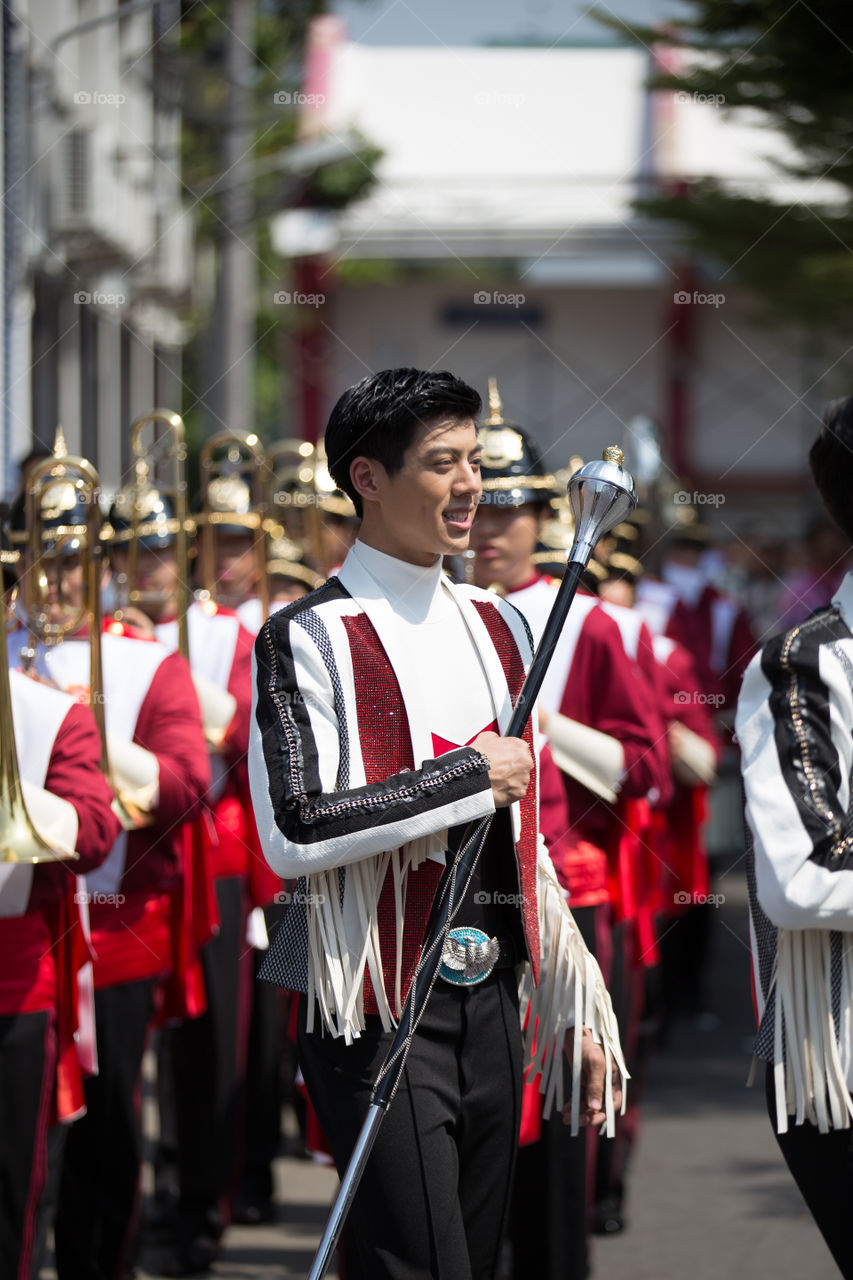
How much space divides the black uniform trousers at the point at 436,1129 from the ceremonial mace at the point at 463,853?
0.06 meters

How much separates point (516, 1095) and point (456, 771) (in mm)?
559

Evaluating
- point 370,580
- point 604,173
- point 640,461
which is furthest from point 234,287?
point 604,173

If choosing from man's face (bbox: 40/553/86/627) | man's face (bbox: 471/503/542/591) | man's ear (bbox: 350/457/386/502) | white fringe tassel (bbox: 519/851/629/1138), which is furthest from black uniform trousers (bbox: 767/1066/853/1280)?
man's face (bbox: 40/553/86/627)

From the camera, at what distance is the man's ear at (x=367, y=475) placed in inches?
117

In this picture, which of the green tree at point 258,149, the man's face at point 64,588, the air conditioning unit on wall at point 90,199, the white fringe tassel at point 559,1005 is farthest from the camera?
the green tree at point 258,149

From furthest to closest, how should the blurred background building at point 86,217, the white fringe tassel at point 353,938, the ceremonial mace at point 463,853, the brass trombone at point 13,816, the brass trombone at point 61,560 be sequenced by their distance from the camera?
the blurred background building at point 86,217 < the brass trombone at point 61,560 < the brass trombone at point 13,816 < the white fringe tassel at point 353,938 < the ceremonial mace at point 463,853

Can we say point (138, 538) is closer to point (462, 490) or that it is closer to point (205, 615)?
point (205, 615)

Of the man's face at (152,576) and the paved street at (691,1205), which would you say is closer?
the paved street at (691,1205)

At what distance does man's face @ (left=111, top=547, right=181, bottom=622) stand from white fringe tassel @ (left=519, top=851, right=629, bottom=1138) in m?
2.62

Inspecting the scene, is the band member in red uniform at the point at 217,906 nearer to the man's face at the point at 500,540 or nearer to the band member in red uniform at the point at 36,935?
the man's face at the point at 500,540

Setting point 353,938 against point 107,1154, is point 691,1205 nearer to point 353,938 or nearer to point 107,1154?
point 107,1154

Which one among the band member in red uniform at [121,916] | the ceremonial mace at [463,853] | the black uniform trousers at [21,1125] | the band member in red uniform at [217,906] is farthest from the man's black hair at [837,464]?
the band member in red uniform at [217,906]

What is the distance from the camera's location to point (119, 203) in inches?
551

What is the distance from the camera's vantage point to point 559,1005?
123 inches
